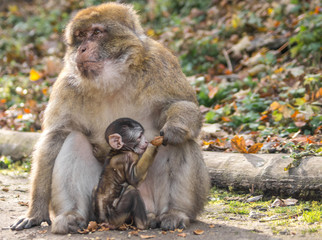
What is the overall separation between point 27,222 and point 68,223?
1.63 ft

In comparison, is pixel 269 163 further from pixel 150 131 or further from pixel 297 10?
pixel 297 10

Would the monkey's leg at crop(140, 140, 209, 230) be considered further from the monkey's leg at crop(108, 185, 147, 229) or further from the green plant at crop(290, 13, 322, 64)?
the green plant at crop(290, 13, 322, 64)

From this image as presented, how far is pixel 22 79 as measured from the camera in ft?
37.9

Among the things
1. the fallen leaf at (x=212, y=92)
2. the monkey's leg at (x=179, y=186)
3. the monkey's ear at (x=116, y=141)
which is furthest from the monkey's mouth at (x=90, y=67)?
the fallen leaf at (x=212, y=92)

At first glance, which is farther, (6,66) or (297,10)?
(6,66)

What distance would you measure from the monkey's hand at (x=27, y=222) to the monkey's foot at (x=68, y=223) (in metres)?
0.33

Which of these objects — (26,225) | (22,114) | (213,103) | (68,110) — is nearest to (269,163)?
(68,110)

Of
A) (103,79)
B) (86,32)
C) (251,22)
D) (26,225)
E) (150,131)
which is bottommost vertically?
(26,225)

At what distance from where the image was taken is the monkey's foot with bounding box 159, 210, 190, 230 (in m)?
4.16

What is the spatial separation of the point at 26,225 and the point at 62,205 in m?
0.38

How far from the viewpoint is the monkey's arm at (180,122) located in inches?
167

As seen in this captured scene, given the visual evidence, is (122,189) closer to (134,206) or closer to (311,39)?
(134,206)

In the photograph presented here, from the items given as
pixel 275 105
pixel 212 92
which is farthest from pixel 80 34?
pixel 212 92

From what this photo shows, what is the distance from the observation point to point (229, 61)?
1022 cm
